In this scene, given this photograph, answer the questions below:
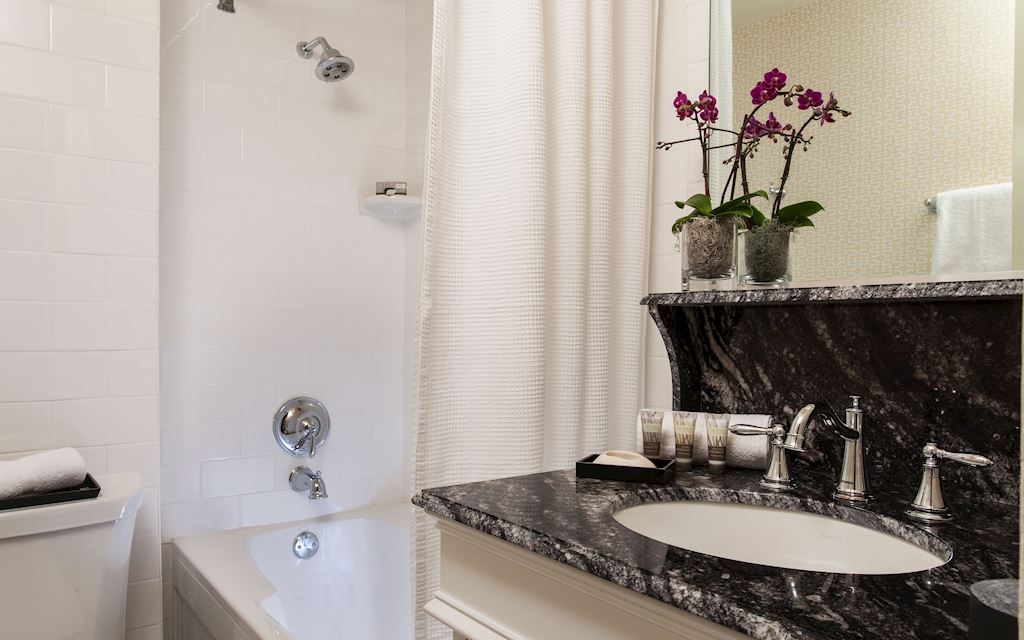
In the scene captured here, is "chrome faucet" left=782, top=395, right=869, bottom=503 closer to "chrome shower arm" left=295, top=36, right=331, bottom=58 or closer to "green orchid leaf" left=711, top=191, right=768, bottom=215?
"green orchid leaf" left=711, top=191, right=768, bottom=215

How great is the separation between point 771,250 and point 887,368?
0.27m

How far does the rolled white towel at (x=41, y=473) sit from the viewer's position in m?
1.47

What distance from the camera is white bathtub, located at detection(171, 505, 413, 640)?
196cm

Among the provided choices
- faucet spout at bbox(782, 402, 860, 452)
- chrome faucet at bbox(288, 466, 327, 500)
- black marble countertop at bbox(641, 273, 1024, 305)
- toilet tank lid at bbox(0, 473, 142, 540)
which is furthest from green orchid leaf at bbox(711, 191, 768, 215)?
chrome faucet at bbox(288, 466, 327, 500)

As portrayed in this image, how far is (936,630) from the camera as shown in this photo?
60 centimetres

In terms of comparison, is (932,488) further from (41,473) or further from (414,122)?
(414,122)

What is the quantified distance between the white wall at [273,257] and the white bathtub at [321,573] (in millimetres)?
125

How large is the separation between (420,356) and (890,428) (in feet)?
2.91

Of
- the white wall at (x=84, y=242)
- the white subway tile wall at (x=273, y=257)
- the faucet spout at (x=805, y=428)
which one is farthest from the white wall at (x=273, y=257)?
the faucet spout at (x=805, y=428)

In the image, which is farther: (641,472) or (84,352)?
(84,352)

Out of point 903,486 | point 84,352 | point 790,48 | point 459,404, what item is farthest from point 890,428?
point 84,352

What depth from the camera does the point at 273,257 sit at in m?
2.38

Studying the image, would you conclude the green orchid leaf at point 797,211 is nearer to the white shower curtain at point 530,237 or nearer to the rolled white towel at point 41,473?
the white shower curtain at point 530,237

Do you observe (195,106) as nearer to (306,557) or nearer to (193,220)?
(193,220)
